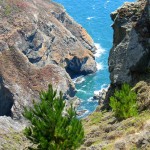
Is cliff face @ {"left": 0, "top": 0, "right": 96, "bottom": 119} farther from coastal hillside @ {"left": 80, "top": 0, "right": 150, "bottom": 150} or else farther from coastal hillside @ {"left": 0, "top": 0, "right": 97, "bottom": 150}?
coastal hillside @ {"left": 80, "top": 0, "right": 150, "bottom": 150}

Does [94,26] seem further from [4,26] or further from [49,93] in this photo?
[49,93]

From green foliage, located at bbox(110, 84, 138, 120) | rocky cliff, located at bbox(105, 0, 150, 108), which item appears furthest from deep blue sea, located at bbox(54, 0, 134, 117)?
green foliage, located at bbox(110, 84, 138, 120)

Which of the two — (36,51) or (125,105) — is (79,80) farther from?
(125,105)

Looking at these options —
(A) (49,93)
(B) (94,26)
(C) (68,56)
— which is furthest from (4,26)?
(A) (49,93)

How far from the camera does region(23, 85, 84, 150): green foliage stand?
78.5 feet

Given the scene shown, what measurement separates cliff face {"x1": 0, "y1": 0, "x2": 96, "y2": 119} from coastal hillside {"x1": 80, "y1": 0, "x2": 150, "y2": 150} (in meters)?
73.4

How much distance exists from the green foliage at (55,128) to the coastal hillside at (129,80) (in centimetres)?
131

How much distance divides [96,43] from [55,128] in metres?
147

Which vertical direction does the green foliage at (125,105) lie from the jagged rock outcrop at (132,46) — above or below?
below

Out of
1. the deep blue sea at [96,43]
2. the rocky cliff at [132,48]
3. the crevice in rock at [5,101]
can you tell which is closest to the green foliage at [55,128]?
the rocky cliff at [132,48]

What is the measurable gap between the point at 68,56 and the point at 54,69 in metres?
25.1

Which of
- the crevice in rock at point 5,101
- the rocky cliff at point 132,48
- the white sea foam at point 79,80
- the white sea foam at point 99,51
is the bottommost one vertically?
the rocky cliff at point 132,48

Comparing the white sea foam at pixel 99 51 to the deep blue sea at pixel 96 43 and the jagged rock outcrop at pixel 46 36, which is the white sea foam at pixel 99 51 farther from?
the jagged rock outcrop at pixel 46 36

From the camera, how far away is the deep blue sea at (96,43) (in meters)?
131
